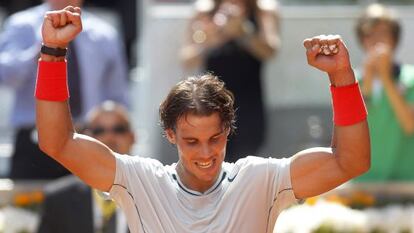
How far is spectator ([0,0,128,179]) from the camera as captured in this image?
7473 millimetres

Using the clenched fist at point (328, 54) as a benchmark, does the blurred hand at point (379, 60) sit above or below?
below

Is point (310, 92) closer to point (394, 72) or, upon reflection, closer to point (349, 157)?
point (394, 72)

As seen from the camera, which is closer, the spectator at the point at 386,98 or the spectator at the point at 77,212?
the spectator at the point at 77,212

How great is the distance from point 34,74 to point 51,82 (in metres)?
3.00

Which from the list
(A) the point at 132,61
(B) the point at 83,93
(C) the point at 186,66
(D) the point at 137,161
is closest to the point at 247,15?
(C) the point at 186,66

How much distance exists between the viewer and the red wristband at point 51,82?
177 inches

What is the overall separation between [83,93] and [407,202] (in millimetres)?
1879

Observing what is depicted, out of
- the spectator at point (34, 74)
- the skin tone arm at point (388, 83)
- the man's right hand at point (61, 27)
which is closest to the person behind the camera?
Result: the man's right hand at point (61, 27)

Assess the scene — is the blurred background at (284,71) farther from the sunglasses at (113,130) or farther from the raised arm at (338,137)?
the raised arm at (338,137)

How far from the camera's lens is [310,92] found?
355 inches

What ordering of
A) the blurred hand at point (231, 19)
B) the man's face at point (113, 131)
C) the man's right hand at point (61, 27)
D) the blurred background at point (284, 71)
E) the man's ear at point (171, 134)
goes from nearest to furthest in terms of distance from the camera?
the man's right hand at point (61, 27) → the man's ear at point (171, 134) → the man's face at point (113, 131) → the blurred hand at point (231, 19) → the blurred background at point (284, 71)

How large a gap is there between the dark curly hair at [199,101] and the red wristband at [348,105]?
348 mm

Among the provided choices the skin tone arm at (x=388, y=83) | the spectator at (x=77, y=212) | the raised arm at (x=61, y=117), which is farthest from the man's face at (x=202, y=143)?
the skin tone arm at (x=388, y=83)

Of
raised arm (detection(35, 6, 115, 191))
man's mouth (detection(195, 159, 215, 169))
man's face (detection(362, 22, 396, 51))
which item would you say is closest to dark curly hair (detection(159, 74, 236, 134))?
man's mouth (detection(195, 159, 215, 169))
